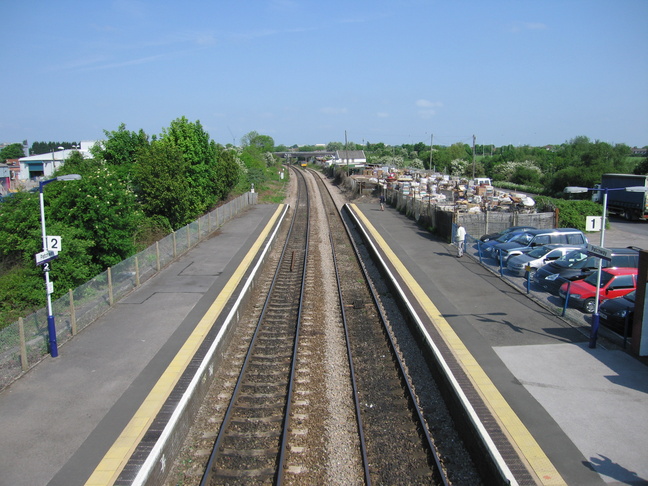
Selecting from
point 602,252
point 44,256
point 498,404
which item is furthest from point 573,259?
point 44,256

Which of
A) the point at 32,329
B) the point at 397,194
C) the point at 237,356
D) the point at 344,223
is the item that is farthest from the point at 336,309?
the point at 397,194

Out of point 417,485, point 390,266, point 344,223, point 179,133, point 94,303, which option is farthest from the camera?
point 344,223

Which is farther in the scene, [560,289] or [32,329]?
[560,289]

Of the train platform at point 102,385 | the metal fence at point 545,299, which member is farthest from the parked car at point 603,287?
the train platform at point 102,385

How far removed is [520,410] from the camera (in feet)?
30.6

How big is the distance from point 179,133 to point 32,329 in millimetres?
22953

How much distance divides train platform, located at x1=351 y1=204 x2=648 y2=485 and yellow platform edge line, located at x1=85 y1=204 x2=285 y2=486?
6.08m

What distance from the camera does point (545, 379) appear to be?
1070cm

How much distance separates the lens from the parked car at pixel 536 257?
19.7m

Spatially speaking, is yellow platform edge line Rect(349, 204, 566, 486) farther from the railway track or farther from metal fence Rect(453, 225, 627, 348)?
metal fence Rect(453, 225, 627, 348)

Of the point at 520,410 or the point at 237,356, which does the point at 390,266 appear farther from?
the point at 520,410

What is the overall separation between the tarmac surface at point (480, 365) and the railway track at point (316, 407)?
65.0 inches

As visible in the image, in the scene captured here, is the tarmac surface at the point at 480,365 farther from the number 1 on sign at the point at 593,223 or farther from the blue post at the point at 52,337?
the number 1 on sign at the point at 593,223

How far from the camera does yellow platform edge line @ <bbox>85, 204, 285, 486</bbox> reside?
24.7 ft
